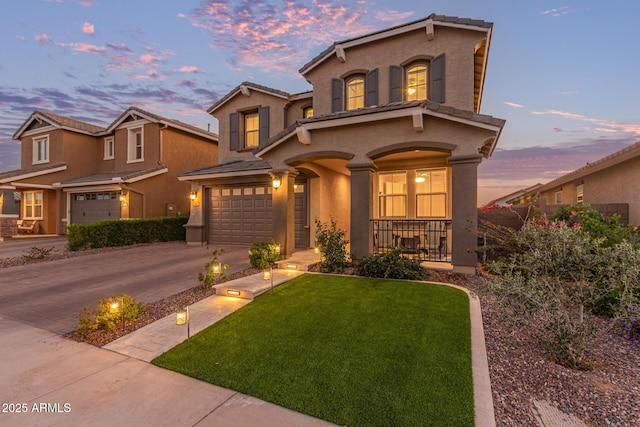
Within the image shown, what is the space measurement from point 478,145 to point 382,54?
19.0 ft

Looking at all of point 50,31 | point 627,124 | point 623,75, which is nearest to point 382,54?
point 623,75

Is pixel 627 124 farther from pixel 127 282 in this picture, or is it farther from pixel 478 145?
pixel 127 282

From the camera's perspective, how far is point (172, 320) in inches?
199

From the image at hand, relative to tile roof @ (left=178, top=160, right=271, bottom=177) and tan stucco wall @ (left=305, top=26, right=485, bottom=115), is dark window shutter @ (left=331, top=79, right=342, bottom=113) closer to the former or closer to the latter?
tan stucco wall @ (left=305, top=26, right=485, bottom=115)

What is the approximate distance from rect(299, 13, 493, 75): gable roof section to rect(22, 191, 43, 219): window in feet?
68.7

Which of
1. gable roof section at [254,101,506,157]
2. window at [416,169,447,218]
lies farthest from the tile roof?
window at [416,169,447,218]

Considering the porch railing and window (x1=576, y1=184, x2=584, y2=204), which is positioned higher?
window (x1=576, y1=184, x2=584, y2=204)

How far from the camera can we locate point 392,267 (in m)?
7.10

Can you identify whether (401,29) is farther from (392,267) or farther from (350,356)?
(350,356)

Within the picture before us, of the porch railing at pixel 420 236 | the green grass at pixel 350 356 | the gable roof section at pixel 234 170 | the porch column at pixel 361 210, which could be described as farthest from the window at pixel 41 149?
the porch railing at pixel 420 236

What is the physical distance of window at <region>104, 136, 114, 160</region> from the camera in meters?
19.4

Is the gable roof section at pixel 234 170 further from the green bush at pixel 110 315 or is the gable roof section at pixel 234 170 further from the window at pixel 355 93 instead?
the green bush at pixel 110 315

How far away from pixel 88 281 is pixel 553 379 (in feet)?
33.0

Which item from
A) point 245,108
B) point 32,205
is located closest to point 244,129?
point 245,108
